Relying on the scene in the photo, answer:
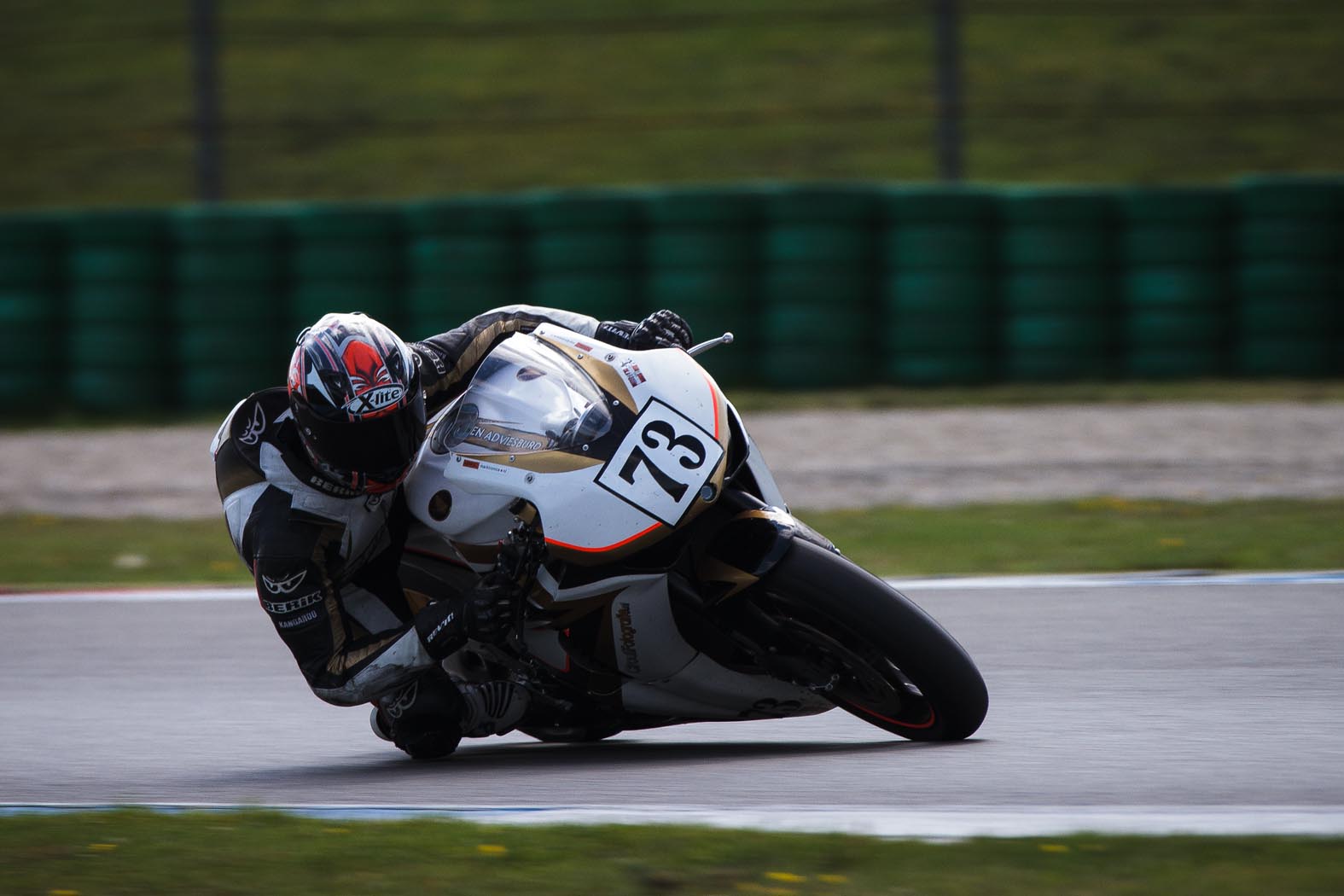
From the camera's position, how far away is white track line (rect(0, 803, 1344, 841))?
3.23 meters

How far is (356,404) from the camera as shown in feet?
12.5

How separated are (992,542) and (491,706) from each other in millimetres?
3549

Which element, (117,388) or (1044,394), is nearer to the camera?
(1044,394)

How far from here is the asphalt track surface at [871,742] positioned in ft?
11.7

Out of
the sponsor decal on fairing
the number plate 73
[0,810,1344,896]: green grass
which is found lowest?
[0,810,1344,896]: green grass

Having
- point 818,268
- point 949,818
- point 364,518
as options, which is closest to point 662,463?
point 364,518

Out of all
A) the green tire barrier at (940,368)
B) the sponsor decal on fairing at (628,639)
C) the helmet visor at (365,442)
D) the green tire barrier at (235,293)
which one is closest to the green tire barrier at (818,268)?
the green tire barrier at (940,368)

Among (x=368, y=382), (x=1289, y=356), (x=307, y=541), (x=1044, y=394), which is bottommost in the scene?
(x=307, y=541)

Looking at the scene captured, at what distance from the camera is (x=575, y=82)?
16.8m

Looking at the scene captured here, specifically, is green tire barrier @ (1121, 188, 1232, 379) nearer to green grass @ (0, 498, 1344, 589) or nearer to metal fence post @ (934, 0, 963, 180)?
metal fence post @ (934, 0, 963, 180)

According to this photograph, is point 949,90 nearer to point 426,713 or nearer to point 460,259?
point 460,259

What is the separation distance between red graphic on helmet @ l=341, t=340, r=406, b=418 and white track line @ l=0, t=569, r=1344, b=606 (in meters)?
3.06

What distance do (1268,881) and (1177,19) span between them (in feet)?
50.6

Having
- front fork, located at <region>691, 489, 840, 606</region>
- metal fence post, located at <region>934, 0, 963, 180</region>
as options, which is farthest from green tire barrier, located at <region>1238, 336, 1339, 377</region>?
front fork, located at <region>691, 489, 840, 606</region>
